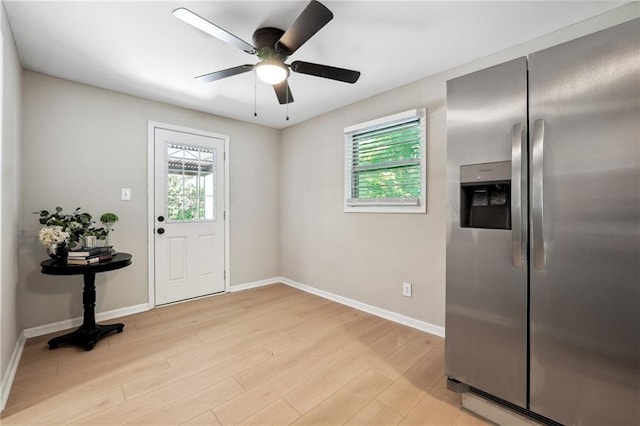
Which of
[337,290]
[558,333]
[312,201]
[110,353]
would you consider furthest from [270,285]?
[558,333]

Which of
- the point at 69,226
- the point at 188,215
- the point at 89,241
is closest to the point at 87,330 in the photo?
the point at 89,241

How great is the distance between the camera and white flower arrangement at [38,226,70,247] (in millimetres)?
2137


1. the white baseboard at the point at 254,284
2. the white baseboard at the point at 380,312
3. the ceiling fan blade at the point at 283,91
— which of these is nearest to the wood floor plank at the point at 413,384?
the white baseboard at the point at 380,312

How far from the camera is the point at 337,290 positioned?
138 inches

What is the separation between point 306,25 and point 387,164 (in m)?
1.70

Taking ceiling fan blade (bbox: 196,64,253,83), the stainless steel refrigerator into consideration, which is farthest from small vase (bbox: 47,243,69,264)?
the stainless steel refrigerator

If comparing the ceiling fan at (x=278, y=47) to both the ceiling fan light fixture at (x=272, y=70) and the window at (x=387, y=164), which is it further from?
the window at (x=387, y=164)

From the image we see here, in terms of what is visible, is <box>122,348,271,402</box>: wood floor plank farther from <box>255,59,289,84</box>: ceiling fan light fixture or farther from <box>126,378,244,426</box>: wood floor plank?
<box>255,59,289,84</box>: ceiling fan light fixture

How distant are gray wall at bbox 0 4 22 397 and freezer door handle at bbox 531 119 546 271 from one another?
2.90 m

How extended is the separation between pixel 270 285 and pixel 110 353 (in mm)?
2178

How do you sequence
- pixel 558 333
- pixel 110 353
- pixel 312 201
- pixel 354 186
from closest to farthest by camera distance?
pixel 558 333 < pixel 110 353 < pixel 354 186 < pixel 312 201

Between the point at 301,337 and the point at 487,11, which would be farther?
the point at 301,337

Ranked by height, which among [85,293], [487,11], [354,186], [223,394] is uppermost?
[487,11]

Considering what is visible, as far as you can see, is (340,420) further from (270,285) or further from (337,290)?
(270,285)
